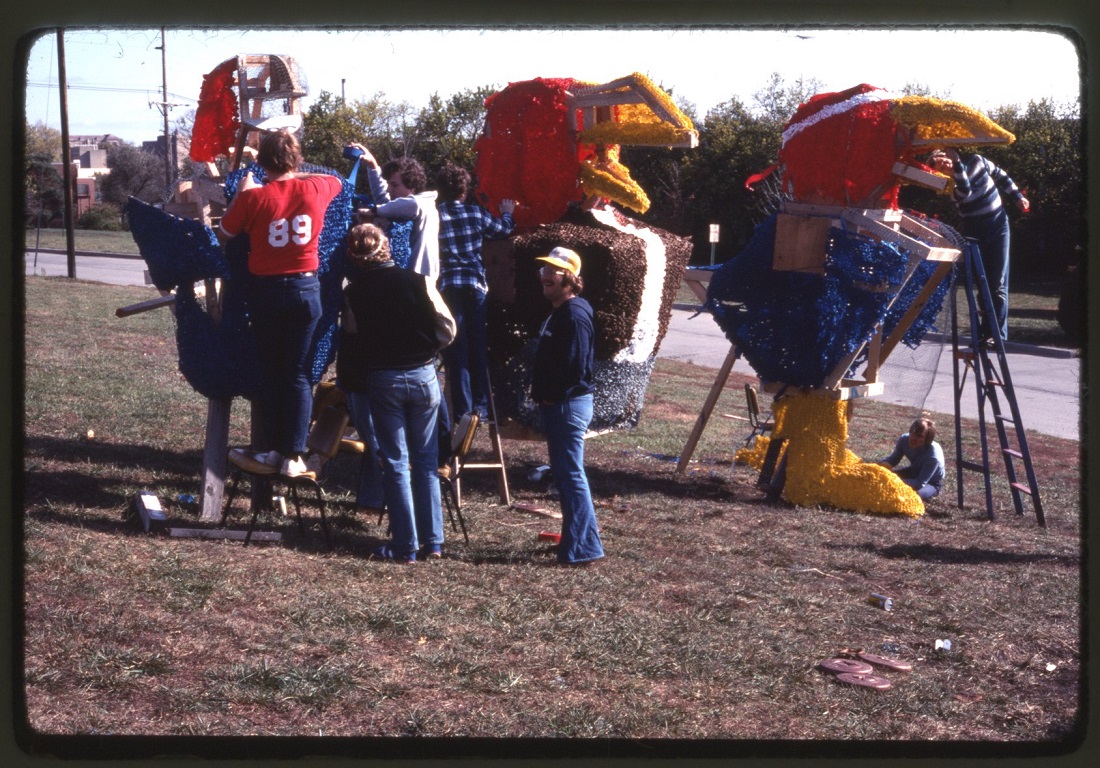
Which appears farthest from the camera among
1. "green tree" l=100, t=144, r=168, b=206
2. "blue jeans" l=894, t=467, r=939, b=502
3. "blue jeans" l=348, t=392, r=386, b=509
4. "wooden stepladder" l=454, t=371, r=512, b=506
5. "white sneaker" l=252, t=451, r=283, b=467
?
"green tree" l=100, t=144, r=168, b=206

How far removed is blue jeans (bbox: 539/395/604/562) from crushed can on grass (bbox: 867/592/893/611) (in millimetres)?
1385

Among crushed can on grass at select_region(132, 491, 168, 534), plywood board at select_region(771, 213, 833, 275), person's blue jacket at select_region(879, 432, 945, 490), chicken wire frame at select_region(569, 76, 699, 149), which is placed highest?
chicken wire frame at select_region(569, 76, 699, 149)

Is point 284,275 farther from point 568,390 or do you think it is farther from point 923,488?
point 923,488

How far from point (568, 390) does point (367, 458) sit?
1432 millimetres

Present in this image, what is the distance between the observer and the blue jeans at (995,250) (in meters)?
7.44

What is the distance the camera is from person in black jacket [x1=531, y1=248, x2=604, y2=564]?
223 inches

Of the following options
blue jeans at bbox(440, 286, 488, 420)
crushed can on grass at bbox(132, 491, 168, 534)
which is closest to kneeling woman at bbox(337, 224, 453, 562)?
crushed can on grass at bbox(132, 491, 168, 534)

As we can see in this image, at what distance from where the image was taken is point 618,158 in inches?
301

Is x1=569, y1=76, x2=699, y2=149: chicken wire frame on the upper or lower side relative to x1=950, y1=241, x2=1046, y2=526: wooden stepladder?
upper

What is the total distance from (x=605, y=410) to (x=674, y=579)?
202 centimetres

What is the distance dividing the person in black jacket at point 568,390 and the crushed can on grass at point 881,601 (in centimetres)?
134

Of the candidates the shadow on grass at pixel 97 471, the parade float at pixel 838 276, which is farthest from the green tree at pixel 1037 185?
the shadow on grass at pixel 97 471

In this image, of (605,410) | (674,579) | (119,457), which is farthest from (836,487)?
(119,457)

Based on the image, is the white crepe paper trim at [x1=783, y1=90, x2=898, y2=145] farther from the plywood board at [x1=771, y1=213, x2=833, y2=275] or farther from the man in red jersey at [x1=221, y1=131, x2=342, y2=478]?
the man in red jersey at [x1=221, y1=131, x2=342, y2=478]
